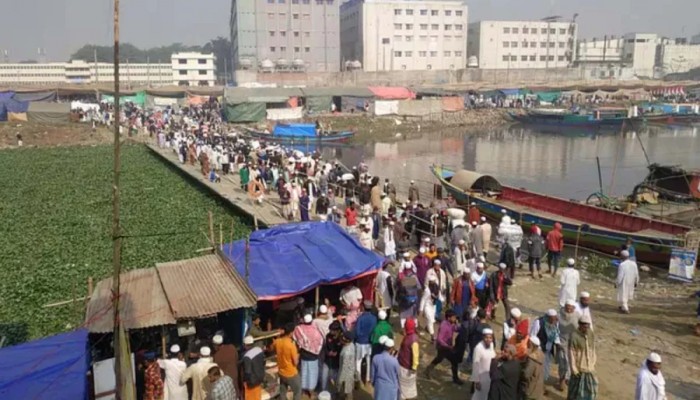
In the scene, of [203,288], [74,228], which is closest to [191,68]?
[74,228]

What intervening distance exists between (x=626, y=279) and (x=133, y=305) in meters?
9.49

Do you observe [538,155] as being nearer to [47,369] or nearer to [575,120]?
[575,120]

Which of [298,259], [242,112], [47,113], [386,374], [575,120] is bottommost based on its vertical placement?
[386,374]

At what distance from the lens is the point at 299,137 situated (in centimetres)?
4497

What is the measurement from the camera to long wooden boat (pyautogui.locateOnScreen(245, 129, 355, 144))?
44.2 meters

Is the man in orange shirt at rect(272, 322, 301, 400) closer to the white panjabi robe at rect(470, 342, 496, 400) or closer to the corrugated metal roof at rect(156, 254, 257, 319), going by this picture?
the corrugated metal roof at rect(156, 254, 257, 319)

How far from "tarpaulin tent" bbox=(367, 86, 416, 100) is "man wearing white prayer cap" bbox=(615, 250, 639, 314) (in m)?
47.7

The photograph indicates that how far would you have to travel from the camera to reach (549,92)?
233ft

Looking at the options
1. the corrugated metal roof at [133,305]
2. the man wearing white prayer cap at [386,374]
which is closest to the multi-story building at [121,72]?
the corrugated metal roof at [133,305]

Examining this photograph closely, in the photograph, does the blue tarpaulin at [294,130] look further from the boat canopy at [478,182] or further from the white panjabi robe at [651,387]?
the white panjabi robe at [651,387]

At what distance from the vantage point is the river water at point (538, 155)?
3412 centimetres

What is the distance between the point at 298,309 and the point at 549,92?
228 ft

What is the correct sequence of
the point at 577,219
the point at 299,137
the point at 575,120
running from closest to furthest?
the point at 577,219
the point at 299,137
the point at 575,120

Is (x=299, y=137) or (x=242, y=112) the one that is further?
(x=242, y=112)
